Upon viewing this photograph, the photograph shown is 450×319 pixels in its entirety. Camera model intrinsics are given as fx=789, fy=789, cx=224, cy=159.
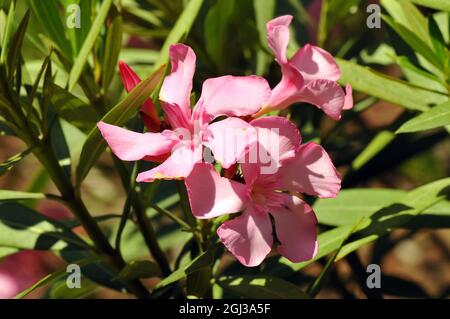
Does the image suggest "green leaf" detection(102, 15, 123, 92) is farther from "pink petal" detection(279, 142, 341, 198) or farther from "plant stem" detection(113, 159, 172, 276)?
"pink petal" detection(279, 142, 341, 198)

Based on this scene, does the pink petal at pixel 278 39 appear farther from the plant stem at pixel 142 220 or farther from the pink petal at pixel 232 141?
the plant stem at pixel 142 220

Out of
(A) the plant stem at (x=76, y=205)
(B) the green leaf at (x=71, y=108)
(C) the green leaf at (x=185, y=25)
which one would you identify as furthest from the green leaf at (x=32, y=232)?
(C) the green leaf at (x=185, y=25)

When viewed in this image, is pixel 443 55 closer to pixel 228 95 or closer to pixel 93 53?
pixel 228 95

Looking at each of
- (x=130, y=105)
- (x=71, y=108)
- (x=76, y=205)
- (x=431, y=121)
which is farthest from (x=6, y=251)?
(x=431, y=121)

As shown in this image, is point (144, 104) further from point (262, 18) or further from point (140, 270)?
point (262, 18)
